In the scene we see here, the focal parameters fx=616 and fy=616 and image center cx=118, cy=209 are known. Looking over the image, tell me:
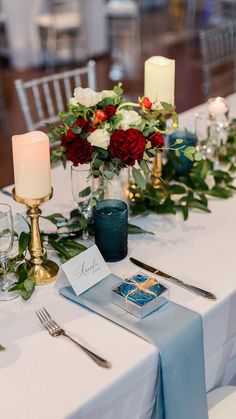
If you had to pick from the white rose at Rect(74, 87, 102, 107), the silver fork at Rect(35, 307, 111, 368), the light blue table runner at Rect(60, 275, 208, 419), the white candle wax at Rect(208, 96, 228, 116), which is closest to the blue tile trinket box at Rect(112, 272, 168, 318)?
the light blue table runner at Rect(60, 275, 208, 419)

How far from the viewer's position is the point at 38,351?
4.40 ft

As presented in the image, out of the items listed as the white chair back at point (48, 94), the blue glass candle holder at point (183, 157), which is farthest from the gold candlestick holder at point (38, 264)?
the white chair back at point (48, 94)

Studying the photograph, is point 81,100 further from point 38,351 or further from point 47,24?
point 47,24

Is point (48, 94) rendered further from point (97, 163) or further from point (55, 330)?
point (55, 330)

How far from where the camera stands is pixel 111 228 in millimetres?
1634

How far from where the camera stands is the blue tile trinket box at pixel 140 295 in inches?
56.4

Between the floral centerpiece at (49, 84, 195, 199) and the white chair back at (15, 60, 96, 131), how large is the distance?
102cm

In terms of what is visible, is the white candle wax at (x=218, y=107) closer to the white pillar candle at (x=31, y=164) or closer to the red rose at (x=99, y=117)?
the red rose at (x=99, y=117)

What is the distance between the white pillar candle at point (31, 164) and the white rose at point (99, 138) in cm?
17

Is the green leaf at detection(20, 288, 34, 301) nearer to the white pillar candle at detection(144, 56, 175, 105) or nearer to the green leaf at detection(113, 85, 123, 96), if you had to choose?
the green leaf at detection(113, 85, 123, 96)

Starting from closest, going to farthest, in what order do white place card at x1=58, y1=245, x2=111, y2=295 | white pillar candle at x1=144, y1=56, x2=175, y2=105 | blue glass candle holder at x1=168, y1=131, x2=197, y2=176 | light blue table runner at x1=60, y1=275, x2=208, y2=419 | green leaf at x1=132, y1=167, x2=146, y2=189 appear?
light blue table runner at x1=60, y1=275, x2=208, y2=419 < white place card at x1=58, y1=245, x2=111, y2=295 < green leaf at x1=132, y1=167, x2=146, y2=189 < white pillar candle at x1=144, y1=56, x2=175, y2=105 < blue glass candle holder at x1=168, y1=131, x2=197, y2=176

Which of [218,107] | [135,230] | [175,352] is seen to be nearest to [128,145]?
[135,230]

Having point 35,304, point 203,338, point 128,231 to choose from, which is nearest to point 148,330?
point 203,338

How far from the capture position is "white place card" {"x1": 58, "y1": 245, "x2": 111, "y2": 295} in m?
1.51
